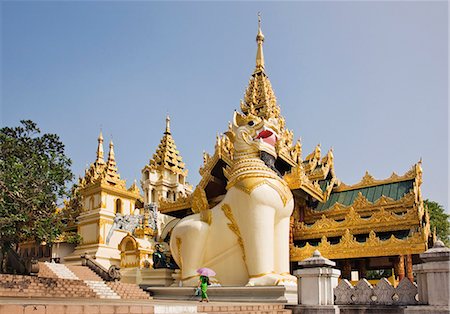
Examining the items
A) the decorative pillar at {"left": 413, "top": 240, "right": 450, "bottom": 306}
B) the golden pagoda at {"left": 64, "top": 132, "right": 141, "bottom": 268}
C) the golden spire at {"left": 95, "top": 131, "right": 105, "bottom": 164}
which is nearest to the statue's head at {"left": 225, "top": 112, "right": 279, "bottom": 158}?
the decorative pillar at {"left": 413, "top": 240, "right": 450, "bottom": 306}

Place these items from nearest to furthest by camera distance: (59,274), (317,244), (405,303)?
(405,303) < (317,244) < (59,274)

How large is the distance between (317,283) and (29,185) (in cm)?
1007

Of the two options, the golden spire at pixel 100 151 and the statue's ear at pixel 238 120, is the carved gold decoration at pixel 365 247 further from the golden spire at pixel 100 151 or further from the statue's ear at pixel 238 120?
the golden spire at pixel 100 151

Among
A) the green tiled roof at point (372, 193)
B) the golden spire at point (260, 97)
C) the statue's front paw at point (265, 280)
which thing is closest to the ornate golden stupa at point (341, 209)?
the green tiled roof at point (372, 193)

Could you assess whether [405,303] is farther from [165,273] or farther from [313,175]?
[165,273]

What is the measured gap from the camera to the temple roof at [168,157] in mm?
44938

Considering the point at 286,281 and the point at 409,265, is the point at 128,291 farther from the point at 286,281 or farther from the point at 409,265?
the point at 409,265

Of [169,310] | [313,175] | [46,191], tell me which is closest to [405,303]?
[169,310]

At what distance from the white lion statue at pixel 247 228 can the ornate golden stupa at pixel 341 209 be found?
59 cm

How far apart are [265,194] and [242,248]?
1670mm

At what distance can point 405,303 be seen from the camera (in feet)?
26.8

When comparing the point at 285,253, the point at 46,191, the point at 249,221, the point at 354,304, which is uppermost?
the point at 46,191

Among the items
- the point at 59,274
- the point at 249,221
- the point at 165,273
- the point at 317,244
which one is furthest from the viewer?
the point at 59,274

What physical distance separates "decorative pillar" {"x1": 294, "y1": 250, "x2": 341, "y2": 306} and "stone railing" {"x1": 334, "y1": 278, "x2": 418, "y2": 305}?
22 cm
